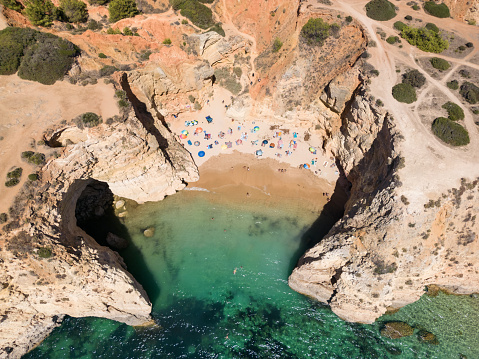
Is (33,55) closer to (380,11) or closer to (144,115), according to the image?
(144,115)

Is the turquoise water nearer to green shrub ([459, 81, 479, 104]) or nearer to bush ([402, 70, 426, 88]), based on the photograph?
bush ([402, 70, 426, 88])

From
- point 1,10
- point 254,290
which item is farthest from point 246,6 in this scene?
point 254,290

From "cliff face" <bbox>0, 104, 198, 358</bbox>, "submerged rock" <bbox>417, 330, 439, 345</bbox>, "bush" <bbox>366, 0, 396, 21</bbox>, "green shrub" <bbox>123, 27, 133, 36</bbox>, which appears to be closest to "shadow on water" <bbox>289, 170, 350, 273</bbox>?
"submerged rock" <bbox>417, 330, 439, 345</bbox>

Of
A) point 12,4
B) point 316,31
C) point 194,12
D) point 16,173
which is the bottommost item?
point 16,173

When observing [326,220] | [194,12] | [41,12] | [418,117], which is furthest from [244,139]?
[41,12]

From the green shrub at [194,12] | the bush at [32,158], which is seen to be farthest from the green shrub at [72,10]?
the bush at [32,158]

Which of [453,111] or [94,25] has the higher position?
[453,111]

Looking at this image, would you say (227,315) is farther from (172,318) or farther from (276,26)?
(276,26)
